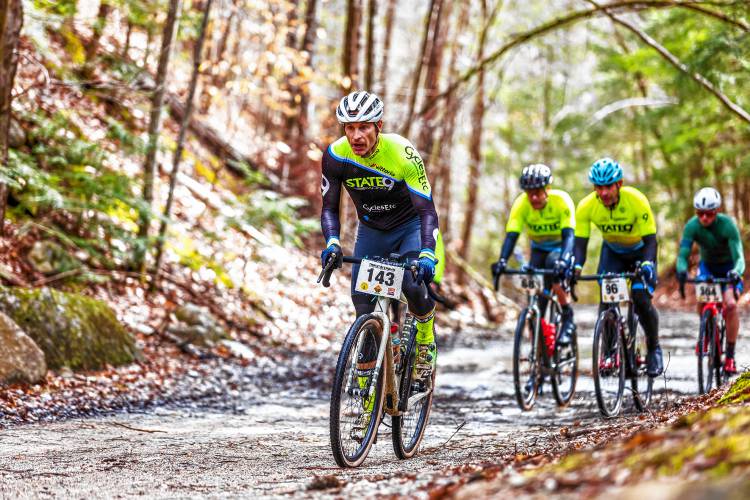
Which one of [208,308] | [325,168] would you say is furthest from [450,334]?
[325,168]

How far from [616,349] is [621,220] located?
1.41 metres

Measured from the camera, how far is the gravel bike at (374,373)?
5059mm

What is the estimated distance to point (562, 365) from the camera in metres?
9.05

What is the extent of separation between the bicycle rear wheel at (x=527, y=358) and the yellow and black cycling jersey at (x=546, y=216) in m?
1.06

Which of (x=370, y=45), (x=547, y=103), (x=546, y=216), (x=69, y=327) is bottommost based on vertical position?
(x=69, y=327)

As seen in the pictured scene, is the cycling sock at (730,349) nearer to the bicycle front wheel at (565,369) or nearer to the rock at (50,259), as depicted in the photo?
the bicycle front wheel at (565,369)

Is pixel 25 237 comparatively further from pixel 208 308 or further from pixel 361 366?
pixel 361 366

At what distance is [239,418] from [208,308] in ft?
17.4

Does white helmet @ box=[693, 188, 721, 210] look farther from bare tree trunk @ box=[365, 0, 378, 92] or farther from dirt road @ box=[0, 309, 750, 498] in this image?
bare tree trunk @ box=[365, 0, 378, 92]

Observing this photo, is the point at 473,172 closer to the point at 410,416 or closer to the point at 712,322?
the point at 712,322

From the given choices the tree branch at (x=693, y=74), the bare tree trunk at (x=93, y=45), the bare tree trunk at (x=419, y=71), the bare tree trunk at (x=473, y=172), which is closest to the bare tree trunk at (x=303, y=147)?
the bare tree trunk at (x=419, y=71)

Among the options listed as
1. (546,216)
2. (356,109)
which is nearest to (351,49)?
(546,216)

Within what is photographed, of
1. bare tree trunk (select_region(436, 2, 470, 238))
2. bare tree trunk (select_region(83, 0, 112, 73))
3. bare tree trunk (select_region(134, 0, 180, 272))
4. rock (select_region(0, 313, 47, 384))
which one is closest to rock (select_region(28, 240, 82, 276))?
bare tree trunk (select_region(134, 0, 180, 272))

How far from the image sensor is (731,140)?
86.6ft
